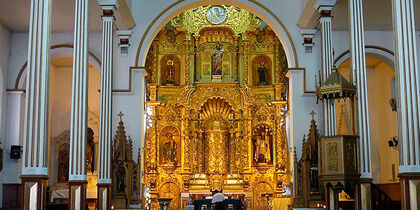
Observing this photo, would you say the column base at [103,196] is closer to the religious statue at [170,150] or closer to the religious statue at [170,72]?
the religious statue at [170,150]

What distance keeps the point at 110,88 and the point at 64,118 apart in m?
8.34

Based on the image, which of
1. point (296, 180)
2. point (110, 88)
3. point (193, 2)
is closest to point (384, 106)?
point (296, 180)

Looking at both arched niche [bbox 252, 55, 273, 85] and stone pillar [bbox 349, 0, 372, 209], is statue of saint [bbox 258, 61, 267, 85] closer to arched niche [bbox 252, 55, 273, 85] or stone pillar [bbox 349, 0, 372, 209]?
arched niche [bbox 252, 55, 273, 85]

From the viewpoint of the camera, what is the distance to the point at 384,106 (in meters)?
23.3

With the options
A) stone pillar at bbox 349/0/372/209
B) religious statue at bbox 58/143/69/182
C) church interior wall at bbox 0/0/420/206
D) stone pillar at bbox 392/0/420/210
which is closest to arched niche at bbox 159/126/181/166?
religious statue at bbox 58/143/69/182

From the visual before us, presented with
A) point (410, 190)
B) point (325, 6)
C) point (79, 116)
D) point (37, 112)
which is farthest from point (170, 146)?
point (410, 190)

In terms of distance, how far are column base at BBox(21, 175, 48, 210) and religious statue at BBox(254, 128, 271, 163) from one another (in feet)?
48.1

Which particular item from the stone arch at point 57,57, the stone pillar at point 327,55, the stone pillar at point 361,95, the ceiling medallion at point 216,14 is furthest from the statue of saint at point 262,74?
the stone pillar at point 361,95

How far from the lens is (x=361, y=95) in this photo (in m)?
14.1

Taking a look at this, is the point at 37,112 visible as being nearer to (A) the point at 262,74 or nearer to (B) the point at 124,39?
(B) the point at 124,39

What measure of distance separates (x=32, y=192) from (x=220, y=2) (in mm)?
11254

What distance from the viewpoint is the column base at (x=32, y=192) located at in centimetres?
1024

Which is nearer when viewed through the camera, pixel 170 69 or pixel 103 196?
pixel 103 196

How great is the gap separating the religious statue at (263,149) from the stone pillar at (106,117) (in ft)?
31.3
